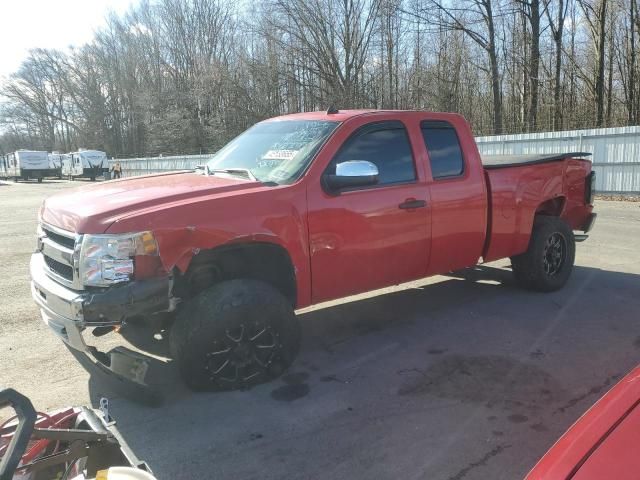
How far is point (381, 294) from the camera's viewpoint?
6309 mm

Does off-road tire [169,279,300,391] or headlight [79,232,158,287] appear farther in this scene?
off-road tire [169,279,300,391]

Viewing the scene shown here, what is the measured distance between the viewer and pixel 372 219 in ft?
14.2

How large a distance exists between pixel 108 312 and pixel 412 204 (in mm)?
2630

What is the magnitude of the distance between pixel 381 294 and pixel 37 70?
84014mm

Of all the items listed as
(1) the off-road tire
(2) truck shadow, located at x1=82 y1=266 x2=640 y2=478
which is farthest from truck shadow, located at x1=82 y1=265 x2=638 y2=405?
(1) the off-road tire

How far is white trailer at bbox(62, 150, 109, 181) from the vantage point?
43.7 m

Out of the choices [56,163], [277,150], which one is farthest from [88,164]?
[277,150]

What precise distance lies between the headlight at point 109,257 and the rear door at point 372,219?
1.31 meters

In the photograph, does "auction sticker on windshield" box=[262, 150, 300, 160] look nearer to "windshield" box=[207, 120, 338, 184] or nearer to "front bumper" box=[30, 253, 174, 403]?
"windshield" box=[207, 120, 338, 184]

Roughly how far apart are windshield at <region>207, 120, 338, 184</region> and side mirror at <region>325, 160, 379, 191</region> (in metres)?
0.25

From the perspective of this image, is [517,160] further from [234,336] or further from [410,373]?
[234,336]

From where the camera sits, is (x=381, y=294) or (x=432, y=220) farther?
(x=381, y=294)

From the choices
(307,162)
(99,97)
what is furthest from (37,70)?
(307,162)

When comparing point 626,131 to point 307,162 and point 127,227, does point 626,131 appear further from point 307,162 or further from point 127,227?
point 127,227
